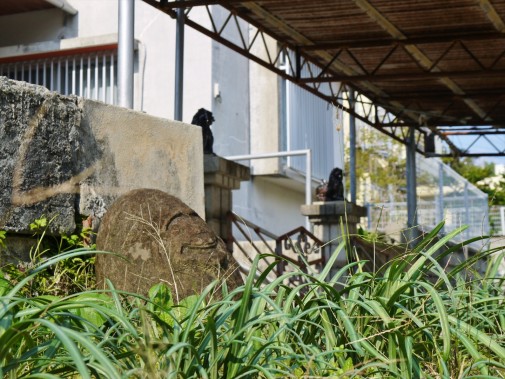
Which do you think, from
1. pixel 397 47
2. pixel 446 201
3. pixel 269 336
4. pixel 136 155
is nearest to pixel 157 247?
pixel 136 155

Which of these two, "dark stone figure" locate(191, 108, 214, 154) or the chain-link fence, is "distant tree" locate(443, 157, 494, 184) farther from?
"dark stone figure" locate(191, 108, 214, 154)

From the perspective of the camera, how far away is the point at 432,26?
12.5 m

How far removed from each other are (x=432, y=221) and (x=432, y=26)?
11091 millimetres

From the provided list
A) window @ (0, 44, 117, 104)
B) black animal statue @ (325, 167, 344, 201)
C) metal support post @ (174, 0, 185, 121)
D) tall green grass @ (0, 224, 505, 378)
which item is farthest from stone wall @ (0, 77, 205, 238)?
window @ (0, 44, 117, 104)

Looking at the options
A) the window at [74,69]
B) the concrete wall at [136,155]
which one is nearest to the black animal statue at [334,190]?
the window at [74,69]

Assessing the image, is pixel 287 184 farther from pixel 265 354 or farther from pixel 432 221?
pixel 265 354

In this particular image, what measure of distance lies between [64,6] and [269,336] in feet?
47.7

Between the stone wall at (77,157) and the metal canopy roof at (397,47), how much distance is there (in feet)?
15.1

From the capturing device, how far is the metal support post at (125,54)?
7168mm

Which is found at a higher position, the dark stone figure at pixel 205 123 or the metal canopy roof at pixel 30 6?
the metal canopy roof at pixel 30 6

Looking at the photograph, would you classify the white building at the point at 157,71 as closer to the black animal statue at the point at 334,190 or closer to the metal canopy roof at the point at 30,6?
the metal canopy roof at the point at 30,6

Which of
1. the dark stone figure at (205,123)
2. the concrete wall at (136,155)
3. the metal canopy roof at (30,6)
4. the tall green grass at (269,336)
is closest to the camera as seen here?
the tall green grass at (269,336)

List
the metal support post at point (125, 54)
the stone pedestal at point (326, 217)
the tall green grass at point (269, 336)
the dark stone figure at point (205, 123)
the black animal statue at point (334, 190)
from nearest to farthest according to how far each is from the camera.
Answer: the tall green grass at point (269, 336)
the metal support post at point (125, 54)
the dark stone figure at point (205, 123)
the stone pedestal at point (326, 217)
the black animal statue at point (334, 190)

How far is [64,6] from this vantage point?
54.9ft
